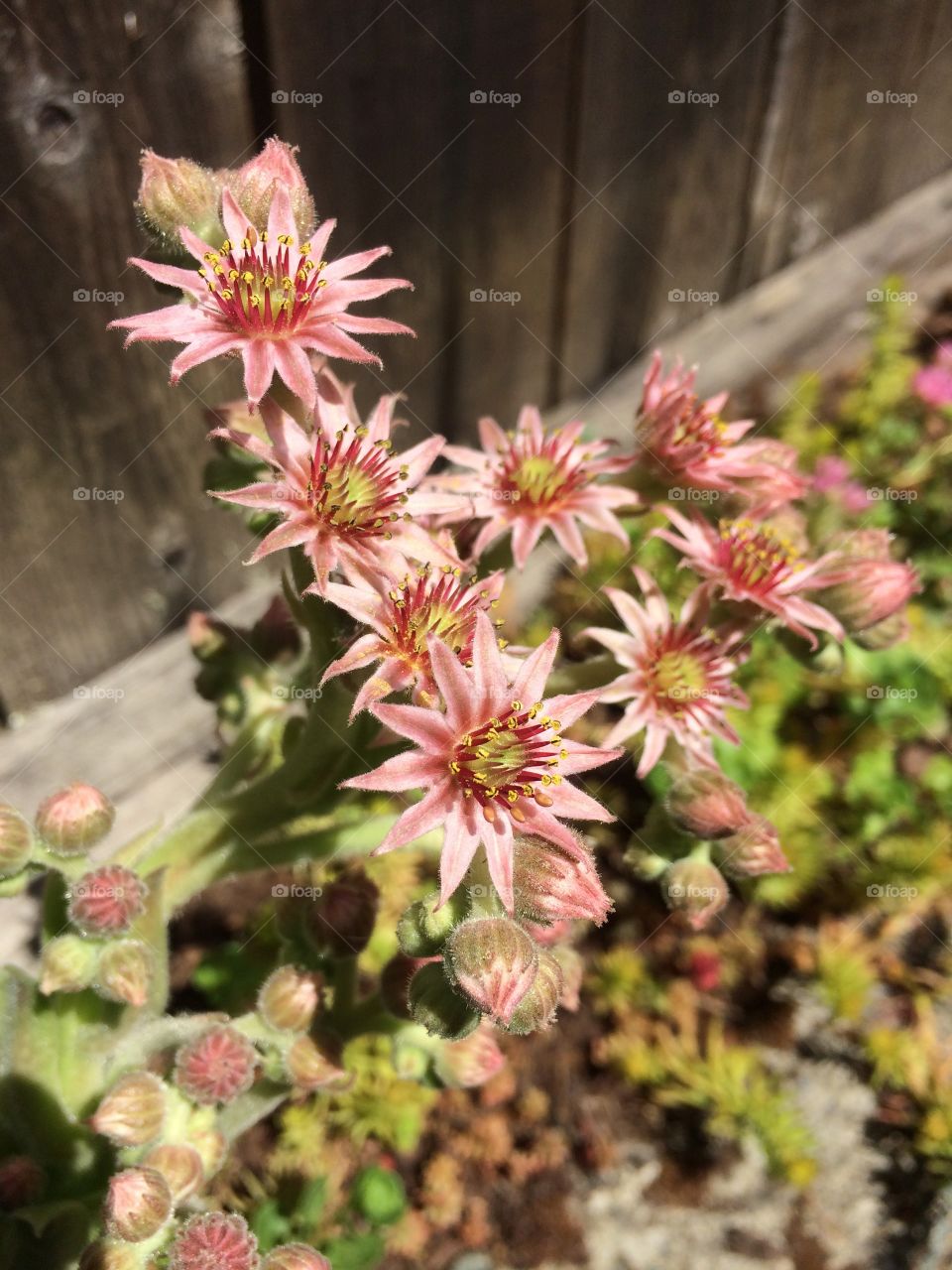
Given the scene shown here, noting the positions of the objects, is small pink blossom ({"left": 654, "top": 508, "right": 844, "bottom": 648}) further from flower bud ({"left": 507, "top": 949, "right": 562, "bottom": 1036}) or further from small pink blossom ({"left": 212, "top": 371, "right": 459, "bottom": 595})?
flower bud ({"left": 507, "top": 949, "right": 562, "bottom": 1036})

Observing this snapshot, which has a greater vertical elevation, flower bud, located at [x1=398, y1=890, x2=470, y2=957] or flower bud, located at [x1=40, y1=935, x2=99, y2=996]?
flower bud, located at [x1=398, y1=890, x2=470, y2=957]

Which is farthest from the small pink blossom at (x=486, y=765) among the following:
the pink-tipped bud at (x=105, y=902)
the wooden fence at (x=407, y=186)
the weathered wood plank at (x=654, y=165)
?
the weathered wood plank at (x=654, y=165)

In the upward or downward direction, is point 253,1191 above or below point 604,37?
below

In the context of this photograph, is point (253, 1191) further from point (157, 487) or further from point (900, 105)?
point (900, 105)

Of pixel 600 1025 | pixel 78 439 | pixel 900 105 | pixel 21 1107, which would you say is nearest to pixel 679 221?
pixel 900 105

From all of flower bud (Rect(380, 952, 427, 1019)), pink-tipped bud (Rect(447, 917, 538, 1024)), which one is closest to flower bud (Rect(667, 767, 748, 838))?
pink-tipped bud (Rect(447, 917, 538, 1024))

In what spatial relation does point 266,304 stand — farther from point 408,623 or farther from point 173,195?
point 408,623
